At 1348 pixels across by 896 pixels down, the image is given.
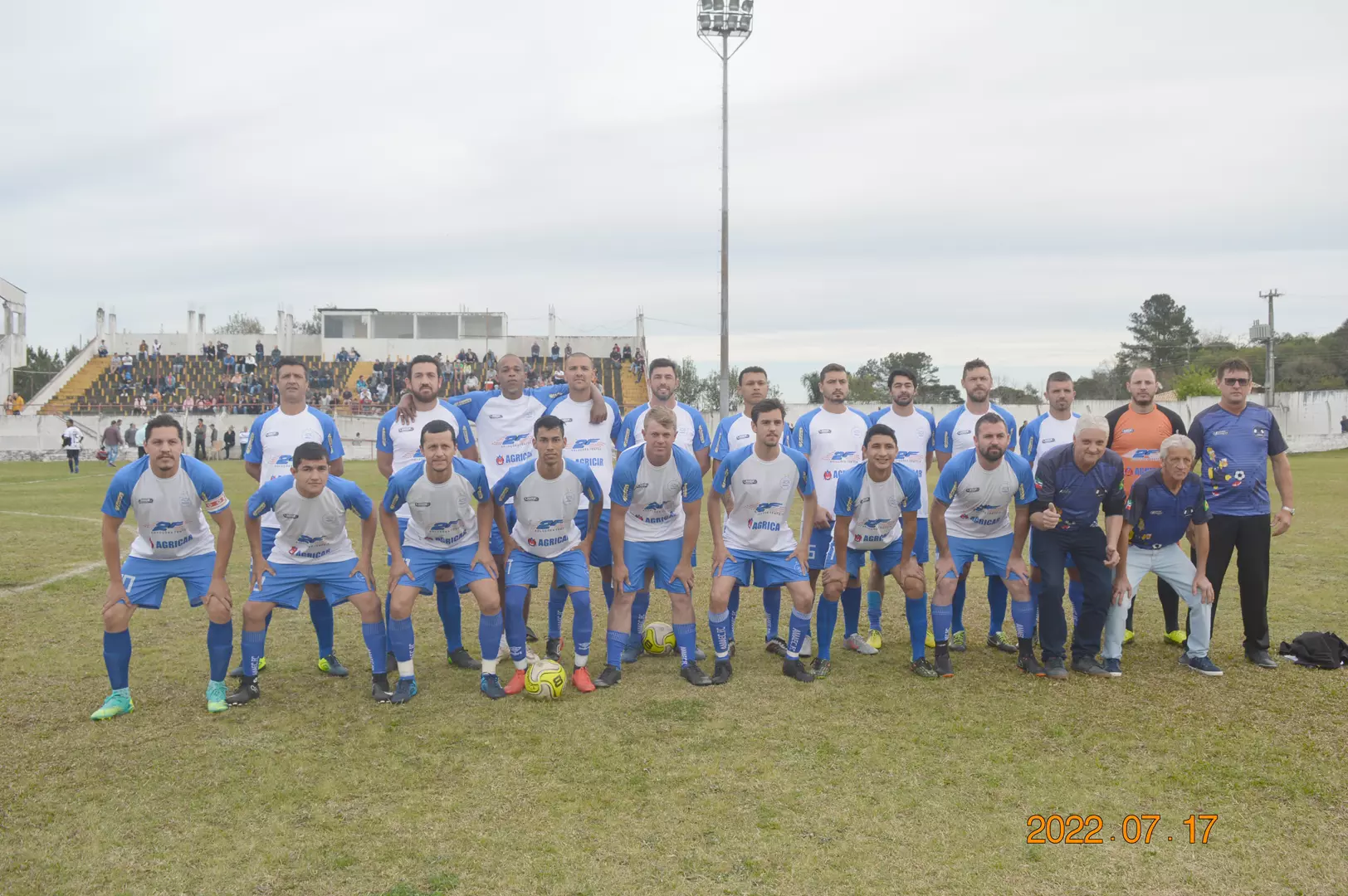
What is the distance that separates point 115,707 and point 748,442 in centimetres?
513

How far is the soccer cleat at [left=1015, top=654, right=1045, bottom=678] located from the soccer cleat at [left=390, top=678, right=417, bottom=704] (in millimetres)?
4432

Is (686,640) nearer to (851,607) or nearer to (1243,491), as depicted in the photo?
(851,607)

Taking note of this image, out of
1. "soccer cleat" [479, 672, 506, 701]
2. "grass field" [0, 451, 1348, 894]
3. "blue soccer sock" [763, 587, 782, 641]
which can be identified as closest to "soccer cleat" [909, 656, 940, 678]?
"grass field" [0, 451, 1348, 894]

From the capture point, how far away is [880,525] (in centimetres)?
677

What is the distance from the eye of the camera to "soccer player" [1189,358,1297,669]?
22.3ft

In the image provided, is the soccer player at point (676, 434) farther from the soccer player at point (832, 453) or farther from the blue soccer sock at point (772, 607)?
the soccer player at point (832, 453)

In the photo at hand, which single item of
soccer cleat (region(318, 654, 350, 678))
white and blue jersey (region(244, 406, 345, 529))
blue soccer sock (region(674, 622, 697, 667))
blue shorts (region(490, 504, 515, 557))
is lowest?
soccer cleat (region(318, 654, 350, 678))

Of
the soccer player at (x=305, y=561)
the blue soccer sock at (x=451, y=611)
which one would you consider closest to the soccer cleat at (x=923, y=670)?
the blue soccer sock at (x=451, y=611)

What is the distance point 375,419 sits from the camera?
40.0 metres

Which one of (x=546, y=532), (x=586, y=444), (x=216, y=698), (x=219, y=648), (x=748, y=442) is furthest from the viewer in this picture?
(x=748, y=442)

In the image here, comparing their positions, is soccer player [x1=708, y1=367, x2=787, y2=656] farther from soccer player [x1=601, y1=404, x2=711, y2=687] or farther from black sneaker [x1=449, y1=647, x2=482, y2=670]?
black sneaker [x1=449, y1=647, x2=482, y2=670]

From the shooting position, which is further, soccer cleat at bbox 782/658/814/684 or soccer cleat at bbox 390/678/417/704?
soccer cleat at bbox 782/658/814/684

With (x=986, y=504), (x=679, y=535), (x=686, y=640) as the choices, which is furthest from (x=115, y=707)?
(x=986, y=504)

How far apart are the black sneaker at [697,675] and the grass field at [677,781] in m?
0.11
